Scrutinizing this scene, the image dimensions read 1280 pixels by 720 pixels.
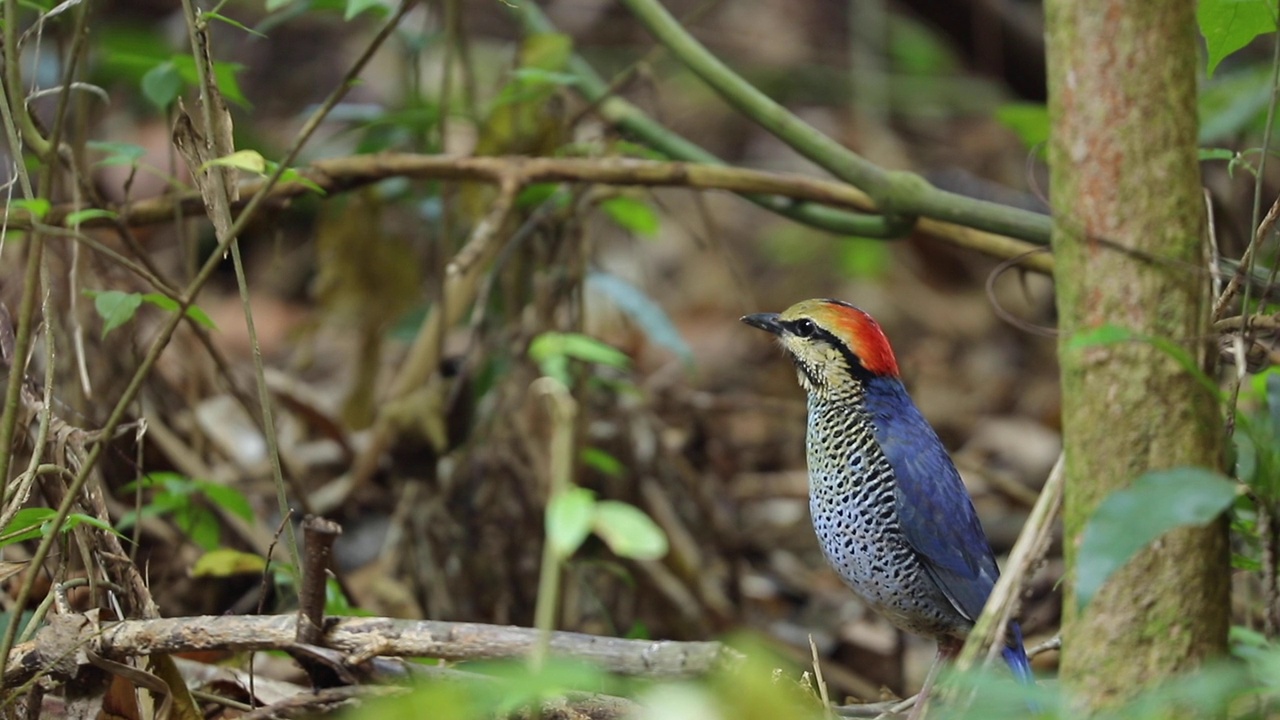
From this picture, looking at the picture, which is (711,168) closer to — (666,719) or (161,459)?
(161,459)

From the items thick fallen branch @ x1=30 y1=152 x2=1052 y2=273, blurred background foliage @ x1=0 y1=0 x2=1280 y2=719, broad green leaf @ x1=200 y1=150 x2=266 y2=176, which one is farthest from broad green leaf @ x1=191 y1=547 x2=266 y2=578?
broad green leaf @ x1=200 y1=150 x2=266 y2=176

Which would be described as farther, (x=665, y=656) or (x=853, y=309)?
(x=853, y=309)

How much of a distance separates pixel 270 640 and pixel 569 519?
130 centimetres

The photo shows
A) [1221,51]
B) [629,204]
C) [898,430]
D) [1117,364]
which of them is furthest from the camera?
[629,204]

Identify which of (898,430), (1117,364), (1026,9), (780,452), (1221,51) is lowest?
(780,452)

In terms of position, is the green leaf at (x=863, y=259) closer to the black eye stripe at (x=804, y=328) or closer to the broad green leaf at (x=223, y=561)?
the black eye stripe at (x=804, y=328)

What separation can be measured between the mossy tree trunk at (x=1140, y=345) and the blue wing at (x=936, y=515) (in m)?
1.41

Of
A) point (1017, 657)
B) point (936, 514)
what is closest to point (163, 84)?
point (936, 514)

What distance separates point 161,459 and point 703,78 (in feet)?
7.18

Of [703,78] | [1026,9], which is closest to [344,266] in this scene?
[703,78]

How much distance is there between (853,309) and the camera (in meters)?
3.54

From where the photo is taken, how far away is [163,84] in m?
3.22

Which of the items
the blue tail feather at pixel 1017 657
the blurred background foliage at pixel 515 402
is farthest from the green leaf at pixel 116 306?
the blue tail feather at pixel 1017 657

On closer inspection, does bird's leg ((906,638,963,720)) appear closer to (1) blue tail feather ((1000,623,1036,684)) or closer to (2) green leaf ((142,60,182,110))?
(1) blue tail feather ((1000,623,1036,684))
